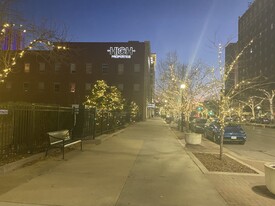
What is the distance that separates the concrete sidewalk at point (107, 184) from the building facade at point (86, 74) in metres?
56.4

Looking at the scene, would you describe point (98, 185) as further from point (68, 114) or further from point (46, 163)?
point (68, 114)

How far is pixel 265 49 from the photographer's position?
4931 inches

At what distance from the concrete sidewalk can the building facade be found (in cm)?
5638

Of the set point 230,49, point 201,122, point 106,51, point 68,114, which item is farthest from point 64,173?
point 106,51

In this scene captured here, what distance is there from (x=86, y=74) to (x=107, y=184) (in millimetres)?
61089

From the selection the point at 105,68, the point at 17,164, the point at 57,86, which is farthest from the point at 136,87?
the point at 17,164

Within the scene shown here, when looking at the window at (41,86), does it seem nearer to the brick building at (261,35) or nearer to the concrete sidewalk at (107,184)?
the concrete sidewalk at (107,184)

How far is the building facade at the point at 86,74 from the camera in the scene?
2662 inches

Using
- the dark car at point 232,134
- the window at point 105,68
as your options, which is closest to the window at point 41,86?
the window at point 105,68

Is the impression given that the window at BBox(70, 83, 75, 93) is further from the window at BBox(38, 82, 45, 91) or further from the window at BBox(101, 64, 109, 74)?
the window at BBox(101, 64, 109, 74)

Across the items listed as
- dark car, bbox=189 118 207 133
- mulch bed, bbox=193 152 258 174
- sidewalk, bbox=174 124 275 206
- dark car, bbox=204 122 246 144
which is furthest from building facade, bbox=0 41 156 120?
sidewalk, bbox=174 124 275 206

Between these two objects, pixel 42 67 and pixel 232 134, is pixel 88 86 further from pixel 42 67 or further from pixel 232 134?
pixel 232 134

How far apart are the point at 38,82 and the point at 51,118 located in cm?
5777

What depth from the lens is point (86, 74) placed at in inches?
2675
